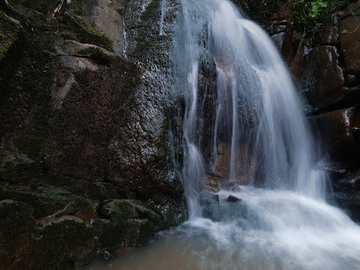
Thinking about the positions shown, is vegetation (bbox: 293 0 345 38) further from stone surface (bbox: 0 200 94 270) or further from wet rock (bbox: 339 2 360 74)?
stone surface (bbox: 0 200 94 270)

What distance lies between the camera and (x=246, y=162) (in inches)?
283

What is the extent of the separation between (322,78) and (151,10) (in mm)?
6076

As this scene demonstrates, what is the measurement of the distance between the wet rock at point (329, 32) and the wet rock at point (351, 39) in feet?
0.59

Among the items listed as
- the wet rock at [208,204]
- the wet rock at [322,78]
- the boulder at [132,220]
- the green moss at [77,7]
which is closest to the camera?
the boulder at [132,220]

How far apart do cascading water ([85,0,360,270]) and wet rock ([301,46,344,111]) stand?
55 centimetres

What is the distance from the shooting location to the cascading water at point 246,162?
3277mm

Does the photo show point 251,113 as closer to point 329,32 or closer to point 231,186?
point 231,186

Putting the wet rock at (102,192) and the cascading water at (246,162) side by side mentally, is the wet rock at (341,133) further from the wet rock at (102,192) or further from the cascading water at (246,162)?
the wet rock at (102,192)

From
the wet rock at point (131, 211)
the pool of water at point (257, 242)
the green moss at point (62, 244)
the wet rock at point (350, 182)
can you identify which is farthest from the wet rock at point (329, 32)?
the green moss at point (62, 244)

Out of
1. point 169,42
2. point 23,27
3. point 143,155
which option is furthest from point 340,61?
point 23,27

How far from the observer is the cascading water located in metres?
3.28

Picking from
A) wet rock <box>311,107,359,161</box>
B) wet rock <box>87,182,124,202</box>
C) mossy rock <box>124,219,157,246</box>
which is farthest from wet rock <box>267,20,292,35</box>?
mossy rock <box>124,219,157,246</box>

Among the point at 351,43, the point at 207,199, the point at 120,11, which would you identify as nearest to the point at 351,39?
the point at 351,43

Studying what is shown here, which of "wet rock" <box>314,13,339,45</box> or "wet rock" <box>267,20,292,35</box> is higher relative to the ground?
"wet rock" <box>267,20,292,35</box>
